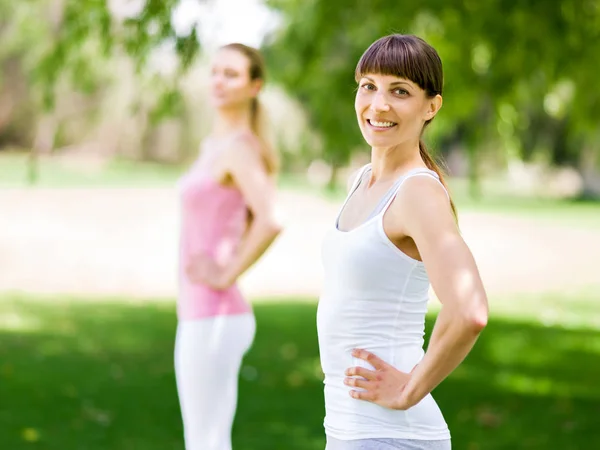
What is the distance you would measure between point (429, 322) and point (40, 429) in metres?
5.57

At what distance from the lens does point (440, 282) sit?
189cm

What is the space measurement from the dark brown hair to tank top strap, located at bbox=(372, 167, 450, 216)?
0.08 metres

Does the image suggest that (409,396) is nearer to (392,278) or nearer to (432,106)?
(392,278)

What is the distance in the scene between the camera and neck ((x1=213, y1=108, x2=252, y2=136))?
385cm

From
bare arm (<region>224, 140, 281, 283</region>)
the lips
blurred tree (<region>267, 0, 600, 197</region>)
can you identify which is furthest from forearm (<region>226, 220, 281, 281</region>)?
blurred tree (<region>267, 0, 600, 197</region>)

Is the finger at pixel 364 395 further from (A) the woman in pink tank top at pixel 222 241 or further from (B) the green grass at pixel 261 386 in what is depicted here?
(B) the green grass at pixel 261 386

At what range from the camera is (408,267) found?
2021 mm

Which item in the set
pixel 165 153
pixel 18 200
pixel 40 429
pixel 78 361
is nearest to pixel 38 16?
pixel 78 361

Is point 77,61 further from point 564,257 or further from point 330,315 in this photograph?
point 564,257

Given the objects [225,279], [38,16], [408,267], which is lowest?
[225,279]

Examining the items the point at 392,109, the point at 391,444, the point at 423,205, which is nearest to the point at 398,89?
the point at 392,109

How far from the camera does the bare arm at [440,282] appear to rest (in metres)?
1.88

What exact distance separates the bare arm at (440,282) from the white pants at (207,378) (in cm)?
160

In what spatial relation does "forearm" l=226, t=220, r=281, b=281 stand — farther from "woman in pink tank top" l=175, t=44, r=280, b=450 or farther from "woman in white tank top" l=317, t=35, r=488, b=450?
"woman in white tank top" l=317, t=35, r=488, b=450
